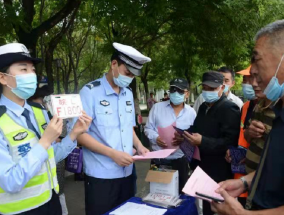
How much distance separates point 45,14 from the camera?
12.1 meters

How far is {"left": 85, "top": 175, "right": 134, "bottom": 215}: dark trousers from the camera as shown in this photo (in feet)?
7.86

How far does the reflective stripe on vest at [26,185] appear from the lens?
1727 millimetres

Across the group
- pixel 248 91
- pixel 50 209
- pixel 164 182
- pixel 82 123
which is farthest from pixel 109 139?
pixel 248 91

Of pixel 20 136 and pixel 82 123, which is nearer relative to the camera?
pixel 20 136

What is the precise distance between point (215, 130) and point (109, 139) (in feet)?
4.09

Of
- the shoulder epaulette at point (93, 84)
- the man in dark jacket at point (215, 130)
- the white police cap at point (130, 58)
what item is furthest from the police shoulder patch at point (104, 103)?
the man in dark jacket at point (215, 130)

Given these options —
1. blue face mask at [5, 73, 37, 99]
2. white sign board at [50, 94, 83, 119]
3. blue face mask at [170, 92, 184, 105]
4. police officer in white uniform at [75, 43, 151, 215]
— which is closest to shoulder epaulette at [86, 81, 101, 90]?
police officer in white uniform at [75, 43, 151, 215]

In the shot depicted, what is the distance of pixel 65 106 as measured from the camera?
1872mm

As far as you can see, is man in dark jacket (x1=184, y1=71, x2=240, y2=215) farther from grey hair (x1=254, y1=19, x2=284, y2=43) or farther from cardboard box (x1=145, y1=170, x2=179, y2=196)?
grey hair (x1=254, y1=19, x2=284, y2=43)

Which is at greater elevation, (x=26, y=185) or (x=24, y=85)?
(x=24, y=85)

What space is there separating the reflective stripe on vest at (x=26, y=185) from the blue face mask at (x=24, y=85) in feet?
0.60

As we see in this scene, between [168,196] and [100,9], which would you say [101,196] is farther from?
[100,9]

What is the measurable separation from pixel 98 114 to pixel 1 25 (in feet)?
12.5

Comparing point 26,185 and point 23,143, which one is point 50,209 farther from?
point 23,143
